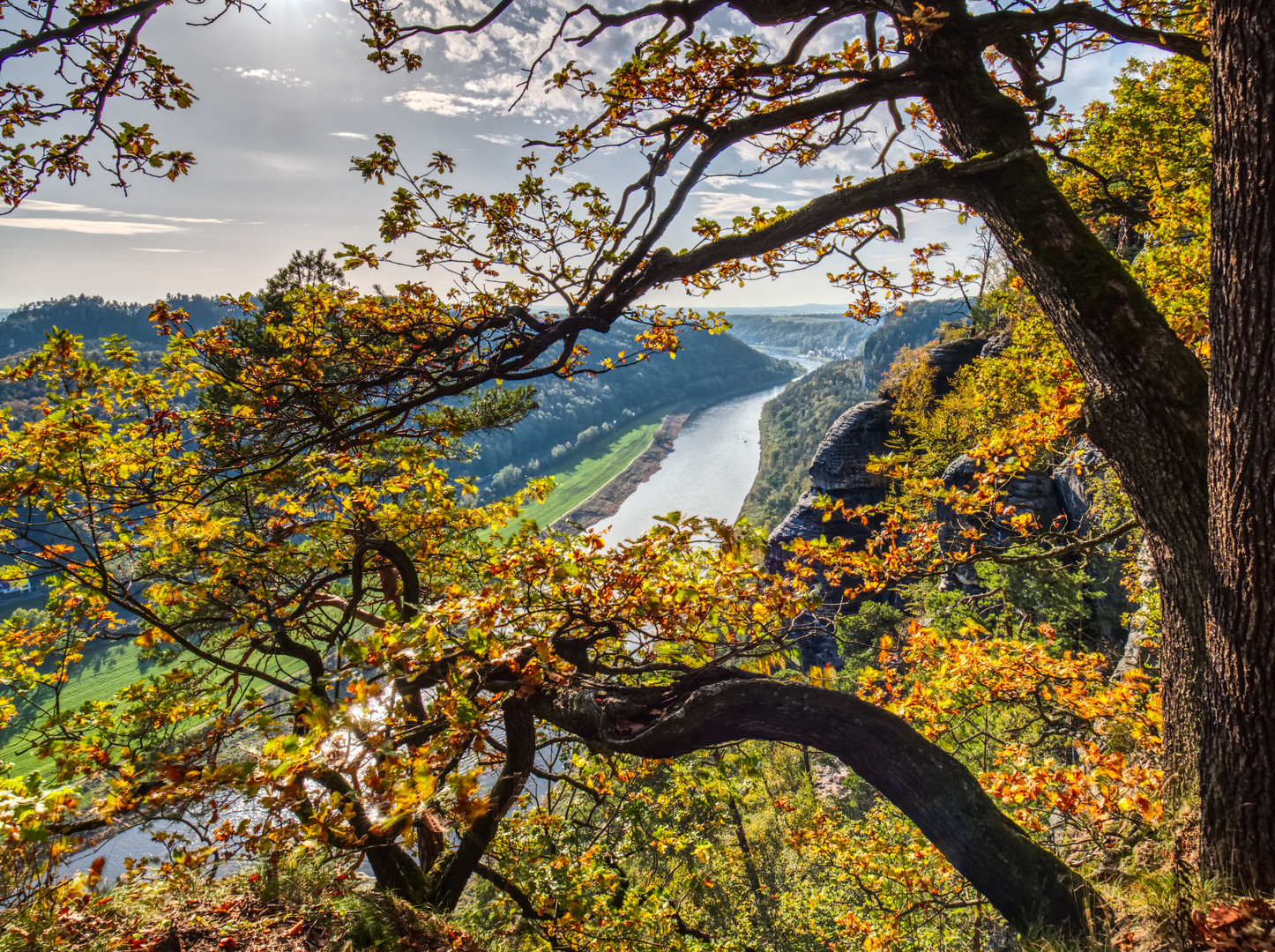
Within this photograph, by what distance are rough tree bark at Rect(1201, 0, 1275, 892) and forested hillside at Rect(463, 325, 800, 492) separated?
12395 centimetres

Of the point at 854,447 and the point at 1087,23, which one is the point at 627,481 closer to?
the point at 854,447

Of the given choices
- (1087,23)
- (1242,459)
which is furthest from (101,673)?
(1087,23)

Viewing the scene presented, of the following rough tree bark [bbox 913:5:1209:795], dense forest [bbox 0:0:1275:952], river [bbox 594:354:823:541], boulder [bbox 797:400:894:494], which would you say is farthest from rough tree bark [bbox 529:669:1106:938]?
river [bbox 594:354:823:541]

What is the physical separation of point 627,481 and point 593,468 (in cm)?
1941

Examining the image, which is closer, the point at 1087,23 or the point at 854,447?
the point at 1087,23

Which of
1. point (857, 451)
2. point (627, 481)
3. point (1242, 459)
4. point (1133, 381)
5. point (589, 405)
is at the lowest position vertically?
point (627, 481)

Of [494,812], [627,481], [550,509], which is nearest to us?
[494,812]

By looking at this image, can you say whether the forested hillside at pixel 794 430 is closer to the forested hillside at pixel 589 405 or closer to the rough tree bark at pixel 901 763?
the forested hillside at pixel 589 405

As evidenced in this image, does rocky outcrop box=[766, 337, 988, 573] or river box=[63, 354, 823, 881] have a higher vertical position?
rocky outcrop box=[766, 337, 988, 573]

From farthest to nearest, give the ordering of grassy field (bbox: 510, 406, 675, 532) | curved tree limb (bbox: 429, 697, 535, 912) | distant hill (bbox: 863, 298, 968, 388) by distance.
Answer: distant hill (bbox: 863, 298, 968, 388)
grassy field (bbox: 510, 406, 675, 532)
curved tree limb (bbox: 429, 697, 535, 912)

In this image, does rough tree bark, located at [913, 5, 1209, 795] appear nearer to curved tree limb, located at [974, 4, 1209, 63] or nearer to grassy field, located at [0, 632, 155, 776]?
curved tree limb, located at [974, 4, 1209, 63]

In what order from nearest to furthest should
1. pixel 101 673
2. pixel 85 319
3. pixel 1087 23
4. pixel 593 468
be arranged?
pixel 1087 23 < pixel 101 673 < pixel 593 468 < pixel 85 319

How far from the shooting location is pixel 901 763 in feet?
10.1

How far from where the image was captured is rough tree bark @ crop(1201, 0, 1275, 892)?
2.12 metres
